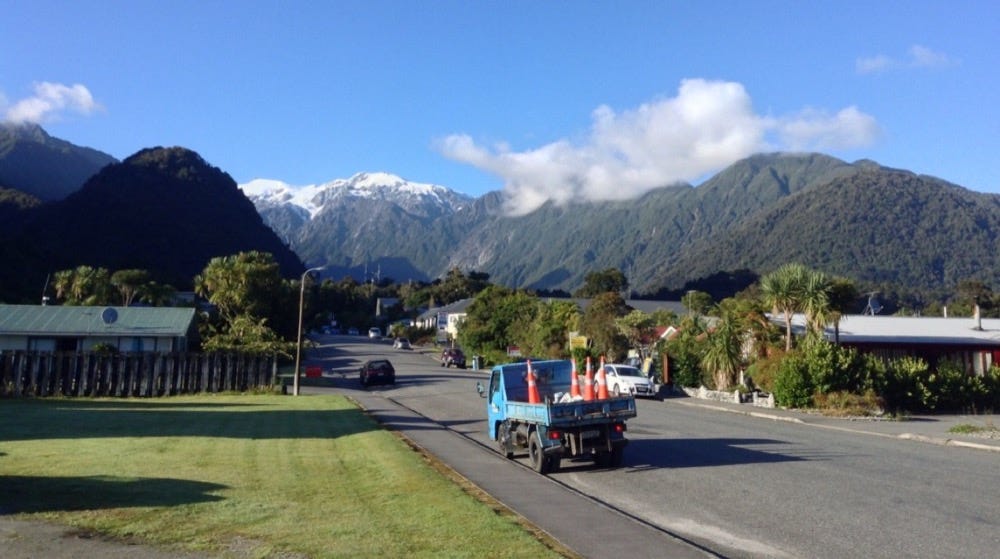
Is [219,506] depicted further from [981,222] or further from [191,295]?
[981,222]

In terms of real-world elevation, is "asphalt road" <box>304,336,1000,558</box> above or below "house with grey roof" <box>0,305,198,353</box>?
below

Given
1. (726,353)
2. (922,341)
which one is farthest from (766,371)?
(922,341)

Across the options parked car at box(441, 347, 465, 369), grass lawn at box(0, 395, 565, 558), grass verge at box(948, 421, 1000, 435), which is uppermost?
parked car at box(441, 347, 465, 369)

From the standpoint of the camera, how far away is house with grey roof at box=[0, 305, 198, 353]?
41.5 meters

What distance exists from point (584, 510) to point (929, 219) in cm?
18432

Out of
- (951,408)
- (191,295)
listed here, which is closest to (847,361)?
(951,408)

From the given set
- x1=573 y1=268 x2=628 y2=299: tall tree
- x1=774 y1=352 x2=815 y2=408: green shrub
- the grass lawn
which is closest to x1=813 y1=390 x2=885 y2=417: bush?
x1=774 y1=352 x2=815 y2=408: green shrub

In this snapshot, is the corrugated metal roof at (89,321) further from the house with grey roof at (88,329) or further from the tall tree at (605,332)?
the tall tree at (605,332)

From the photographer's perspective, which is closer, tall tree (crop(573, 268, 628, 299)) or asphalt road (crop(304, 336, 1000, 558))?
asphalt road (crop(304, 336, 1000, 558))

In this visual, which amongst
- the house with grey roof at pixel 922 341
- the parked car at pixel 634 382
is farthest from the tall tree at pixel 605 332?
the parked car at pixel 634 382

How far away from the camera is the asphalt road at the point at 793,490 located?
30.7ft

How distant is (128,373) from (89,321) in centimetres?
1086

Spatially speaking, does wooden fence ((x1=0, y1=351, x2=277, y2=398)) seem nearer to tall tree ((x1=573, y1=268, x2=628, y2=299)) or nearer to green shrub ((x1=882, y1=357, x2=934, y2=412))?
green shrub ((x1=882, y1=357, x2=934, y2=412))

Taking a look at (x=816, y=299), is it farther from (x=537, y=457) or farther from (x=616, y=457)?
(x=537, y=457)
